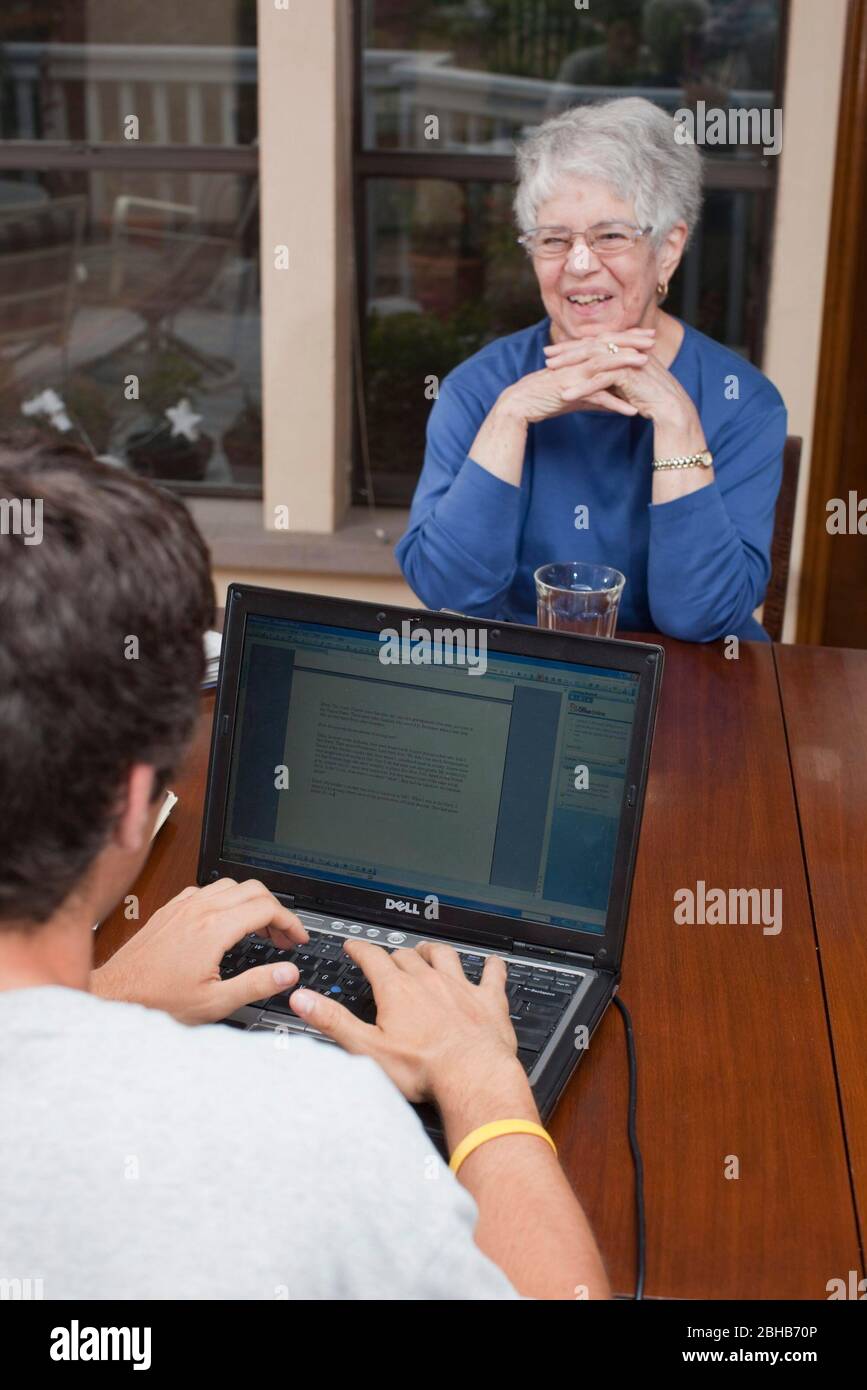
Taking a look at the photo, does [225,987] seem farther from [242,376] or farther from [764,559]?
[242,376]

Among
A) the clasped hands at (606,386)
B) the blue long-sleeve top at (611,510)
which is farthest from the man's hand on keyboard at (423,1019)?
the clasped hands at (606,386)

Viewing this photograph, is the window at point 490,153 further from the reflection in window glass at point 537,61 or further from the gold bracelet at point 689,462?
the gold bracelet at point 689,462

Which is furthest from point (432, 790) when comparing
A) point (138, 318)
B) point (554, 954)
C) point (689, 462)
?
point (138, 318)

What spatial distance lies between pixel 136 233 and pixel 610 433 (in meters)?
1.65

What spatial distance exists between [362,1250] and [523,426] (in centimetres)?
134

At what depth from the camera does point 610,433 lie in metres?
1.97

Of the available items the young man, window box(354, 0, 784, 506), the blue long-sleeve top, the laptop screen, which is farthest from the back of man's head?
window box(354, 0, 784, 506)

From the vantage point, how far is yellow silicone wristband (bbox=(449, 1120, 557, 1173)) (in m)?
0.90

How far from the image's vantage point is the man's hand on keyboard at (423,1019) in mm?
967

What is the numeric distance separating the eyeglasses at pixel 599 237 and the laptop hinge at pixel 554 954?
3.58 feet

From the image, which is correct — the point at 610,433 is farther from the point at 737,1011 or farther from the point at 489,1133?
the point at 489,1133

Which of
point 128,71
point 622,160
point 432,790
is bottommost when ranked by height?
point 432,790

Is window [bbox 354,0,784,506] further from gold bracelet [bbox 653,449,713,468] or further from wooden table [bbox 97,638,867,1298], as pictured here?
wooden table [bbox 97,638,867,1298]

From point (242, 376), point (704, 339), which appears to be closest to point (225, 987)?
point (704, 339)
